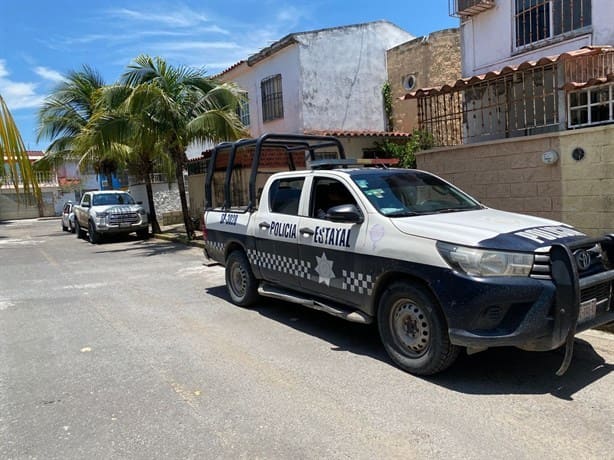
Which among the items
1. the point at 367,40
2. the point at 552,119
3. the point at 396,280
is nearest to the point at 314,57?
the point at 367,40

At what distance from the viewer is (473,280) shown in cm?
385

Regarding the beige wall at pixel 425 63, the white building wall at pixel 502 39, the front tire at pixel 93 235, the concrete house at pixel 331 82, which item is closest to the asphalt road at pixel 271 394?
the white building wall at pixel 502 39

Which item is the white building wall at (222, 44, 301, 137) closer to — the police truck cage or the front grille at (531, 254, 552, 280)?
the police truck cage

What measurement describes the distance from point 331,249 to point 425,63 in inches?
501

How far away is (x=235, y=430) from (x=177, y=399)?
757 millimetres

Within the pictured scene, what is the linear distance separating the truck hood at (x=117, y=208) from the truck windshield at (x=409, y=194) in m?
13.5

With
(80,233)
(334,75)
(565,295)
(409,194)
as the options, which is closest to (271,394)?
(565,295)

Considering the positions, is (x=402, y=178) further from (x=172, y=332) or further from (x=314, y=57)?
(x=314, y=57)

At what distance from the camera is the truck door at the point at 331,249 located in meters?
4.88

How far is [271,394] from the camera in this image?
4.09 meters

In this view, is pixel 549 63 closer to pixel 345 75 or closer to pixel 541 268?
pixel 541 268

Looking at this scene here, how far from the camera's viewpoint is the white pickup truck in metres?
16.8

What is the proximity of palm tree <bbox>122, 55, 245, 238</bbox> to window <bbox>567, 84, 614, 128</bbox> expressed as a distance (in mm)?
8332

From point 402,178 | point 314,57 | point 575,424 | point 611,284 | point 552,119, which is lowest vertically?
point 575,424
